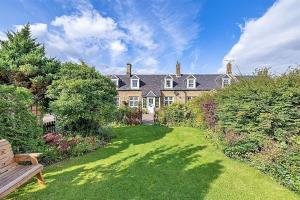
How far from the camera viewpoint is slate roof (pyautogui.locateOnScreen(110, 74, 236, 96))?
37.8 metres

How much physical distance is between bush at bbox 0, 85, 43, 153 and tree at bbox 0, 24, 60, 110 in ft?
14.1

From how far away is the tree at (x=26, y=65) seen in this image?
1203 cm

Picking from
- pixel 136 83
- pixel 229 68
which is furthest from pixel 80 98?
pixel 229 68

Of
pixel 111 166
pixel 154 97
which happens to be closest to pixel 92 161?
pixel 111 166

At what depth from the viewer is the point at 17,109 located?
785 centimetres

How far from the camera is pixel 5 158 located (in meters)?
5.81

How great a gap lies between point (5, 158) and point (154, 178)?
400 centimetres

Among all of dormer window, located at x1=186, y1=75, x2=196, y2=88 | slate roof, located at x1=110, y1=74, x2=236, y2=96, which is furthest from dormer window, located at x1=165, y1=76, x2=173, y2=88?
dormer window, located at x1=186, y1=75, x2=196, y2=88

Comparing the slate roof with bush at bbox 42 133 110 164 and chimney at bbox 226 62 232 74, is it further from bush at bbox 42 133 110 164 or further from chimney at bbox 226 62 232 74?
bush at bbox 42 133 110 164

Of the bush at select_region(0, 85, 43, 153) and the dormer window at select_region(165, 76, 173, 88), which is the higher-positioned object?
the dormer window at select_region(165, 76, 173, 88)

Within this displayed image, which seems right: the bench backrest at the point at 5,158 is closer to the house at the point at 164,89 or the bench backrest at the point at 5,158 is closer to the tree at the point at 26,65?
the tree at the point at 26,65

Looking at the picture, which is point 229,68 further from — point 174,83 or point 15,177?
point 15,177

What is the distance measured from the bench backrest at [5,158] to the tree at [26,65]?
672 centimetres

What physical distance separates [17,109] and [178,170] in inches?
228
